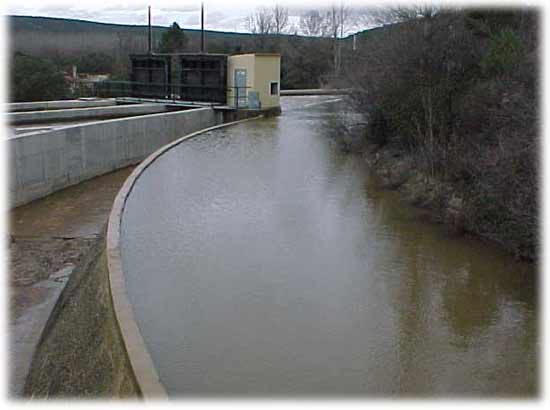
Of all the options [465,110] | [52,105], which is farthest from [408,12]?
[52,105]

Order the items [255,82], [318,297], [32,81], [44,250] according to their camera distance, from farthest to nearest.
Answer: [32,81], [255,82], [44,250], [318,297]

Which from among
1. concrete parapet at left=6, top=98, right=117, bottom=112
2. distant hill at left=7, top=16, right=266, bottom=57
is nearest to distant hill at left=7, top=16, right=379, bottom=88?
distant hill at left=7, top=16, right=266, bottom=57

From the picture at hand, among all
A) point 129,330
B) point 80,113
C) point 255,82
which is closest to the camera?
point 129,330

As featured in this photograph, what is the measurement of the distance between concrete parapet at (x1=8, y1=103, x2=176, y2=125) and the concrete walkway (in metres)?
6.27

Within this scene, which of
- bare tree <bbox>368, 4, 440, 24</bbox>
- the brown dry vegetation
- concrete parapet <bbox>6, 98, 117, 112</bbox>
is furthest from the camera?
concrete parapet <bbox>6, 98, 117, 112</bbox>

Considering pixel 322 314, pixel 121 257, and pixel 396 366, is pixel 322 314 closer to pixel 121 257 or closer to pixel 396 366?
pixel 396 366

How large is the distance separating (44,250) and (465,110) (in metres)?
8.20

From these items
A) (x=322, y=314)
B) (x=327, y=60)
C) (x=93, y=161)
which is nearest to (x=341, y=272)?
(x=322, y=314)

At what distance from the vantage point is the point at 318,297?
25.7 feet

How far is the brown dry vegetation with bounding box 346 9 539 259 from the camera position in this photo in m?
9.13

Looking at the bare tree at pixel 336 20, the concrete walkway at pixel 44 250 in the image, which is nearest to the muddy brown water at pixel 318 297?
the concrete walkway at pixel 44 250

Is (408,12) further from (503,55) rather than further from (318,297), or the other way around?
(318,297)

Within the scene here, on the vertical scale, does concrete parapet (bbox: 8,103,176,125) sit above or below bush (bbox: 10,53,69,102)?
below

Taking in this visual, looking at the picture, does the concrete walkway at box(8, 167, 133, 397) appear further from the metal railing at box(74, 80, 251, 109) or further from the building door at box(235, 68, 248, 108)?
the metal railing at box(74, 80, 251, 109)
